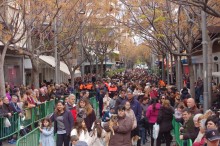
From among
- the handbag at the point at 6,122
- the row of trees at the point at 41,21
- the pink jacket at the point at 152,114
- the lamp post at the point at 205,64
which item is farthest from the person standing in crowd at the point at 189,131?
the row of trees at the point at 41,21

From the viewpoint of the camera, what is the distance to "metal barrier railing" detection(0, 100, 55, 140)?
44.8 ft

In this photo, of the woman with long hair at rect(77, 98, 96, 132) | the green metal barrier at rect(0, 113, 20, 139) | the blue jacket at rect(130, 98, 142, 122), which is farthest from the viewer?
the green metal barrier at rect(0, 113, 20, 139)

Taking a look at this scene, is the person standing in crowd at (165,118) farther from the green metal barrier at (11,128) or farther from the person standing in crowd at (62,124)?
the green metal barrier at (11,128)

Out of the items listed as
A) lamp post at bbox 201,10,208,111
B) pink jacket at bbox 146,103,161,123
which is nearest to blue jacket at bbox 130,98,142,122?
pink jacket at bbox 146,103,161,123

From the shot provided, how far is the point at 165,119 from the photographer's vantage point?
11844 millimetres

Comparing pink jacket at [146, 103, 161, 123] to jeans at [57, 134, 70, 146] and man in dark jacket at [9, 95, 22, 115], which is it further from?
man in dark jacket at [9, 95, 22, 115]

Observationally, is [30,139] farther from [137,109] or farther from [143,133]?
[143,133]

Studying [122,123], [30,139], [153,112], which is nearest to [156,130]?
[153,112]

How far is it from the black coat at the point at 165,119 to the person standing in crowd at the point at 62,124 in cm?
248

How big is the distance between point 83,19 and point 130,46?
213 ft

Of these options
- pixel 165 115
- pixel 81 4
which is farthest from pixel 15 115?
pixel 81 4

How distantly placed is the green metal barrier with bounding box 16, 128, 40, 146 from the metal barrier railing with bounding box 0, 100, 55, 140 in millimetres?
2656

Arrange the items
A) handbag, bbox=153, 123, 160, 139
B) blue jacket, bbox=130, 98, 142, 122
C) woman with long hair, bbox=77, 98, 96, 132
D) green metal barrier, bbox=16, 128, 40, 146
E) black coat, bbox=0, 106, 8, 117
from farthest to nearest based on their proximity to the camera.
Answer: black coat, bbox=0, 106, 8, 117
blue jacket, bbox=130, 98, 142, 122
handbag, bbox=153, 123, 160, 139
woman with long hair, bbox=77, 98, 96, 132
green metal barrier, bbox=16, 128, 40, 146

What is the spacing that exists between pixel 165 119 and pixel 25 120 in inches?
223
